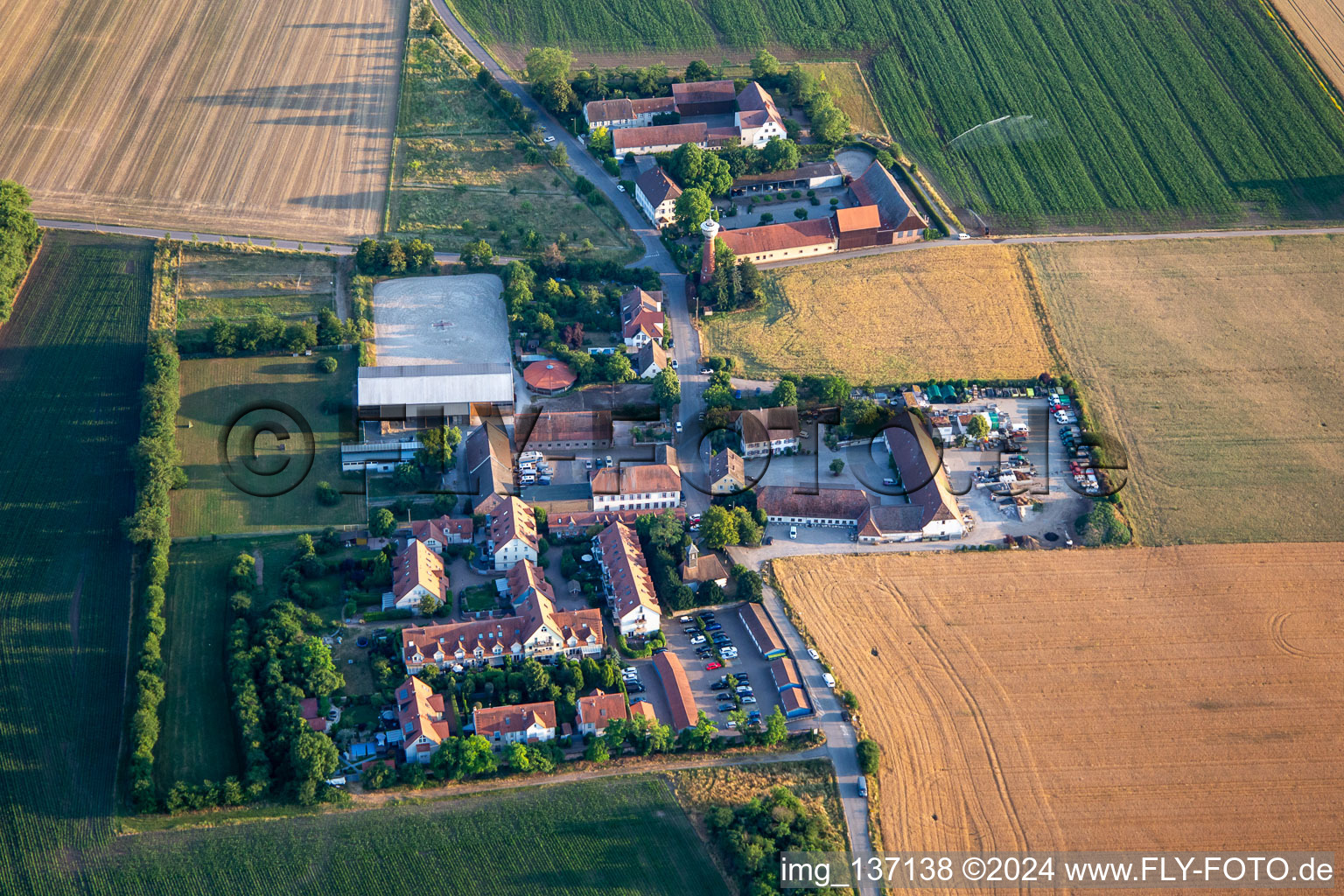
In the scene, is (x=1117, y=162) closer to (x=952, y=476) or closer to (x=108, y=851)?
(x=952, y=476)

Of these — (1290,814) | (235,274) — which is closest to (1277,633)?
(1290,814)

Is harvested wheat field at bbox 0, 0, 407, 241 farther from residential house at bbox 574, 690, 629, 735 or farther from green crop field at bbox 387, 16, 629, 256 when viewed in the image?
residential house at bbox 574, 690, 629, 735

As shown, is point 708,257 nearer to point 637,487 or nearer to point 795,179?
point 795,179

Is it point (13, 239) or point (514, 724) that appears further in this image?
point (13, 239)

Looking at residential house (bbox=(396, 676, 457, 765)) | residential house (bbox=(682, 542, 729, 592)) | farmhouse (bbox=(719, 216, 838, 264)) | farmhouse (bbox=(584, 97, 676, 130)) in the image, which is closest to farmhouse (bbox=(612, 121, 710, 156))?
farmhouse (bbox=(584, 97, 676, 130))

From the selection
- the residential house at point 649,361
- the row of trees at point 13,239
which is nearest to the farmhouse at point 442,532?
the residential house at point 649,361

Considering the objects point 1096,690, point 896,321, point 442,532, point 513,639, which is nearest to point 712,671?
point 513,639

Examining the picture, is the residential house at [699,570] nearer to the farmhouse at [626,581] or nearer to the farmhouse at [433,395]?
the farmhouse at [626,581]
